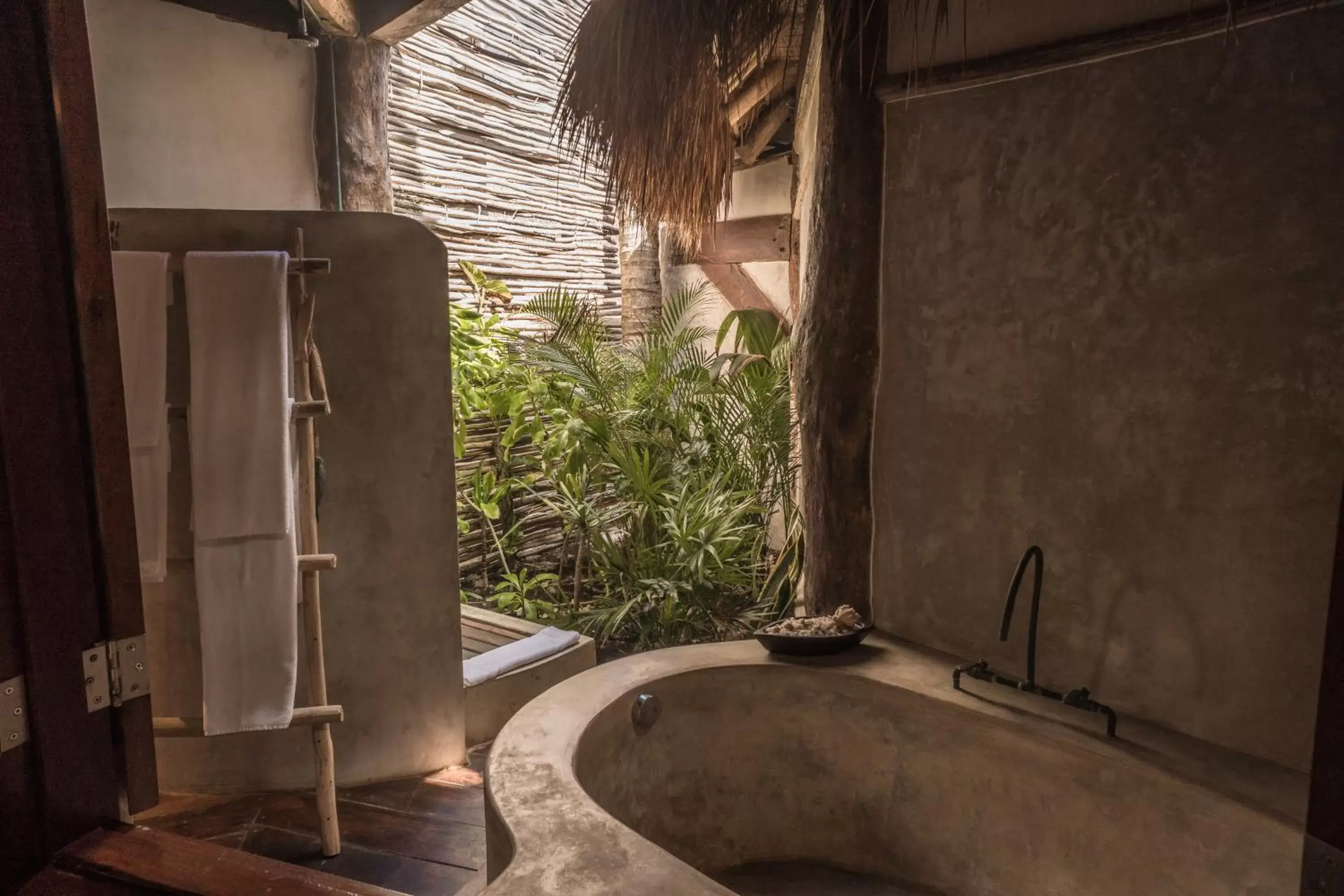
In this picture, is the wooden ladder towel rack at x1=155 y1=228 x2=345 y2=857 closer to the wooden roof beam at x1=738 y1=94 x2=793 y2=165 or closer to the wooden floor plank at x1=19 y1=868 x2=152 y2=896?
the wooden floor plank at x1=19 y1=868 x2=152 y2=896

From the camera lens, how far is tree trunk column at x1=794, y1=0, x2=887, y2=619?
8.45 ft

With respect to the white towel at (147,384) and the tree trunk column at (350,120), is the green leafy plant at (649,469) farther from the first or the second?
the white towel at (147,384)

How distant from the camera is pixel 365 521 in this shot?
278cm

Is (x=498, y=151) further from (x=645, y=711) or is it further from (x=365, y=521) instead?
(x=645, y=711)


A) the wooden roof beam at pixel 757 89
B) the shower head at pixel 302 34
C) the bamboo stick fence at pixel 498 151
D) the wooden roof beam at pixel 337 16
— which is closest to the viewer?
the shower head at pixel 302 34

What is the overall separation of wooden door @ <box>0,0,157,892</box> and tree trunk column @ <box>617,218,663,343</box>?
5.19 metres

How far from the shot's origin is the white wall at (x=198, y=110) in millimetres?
2979

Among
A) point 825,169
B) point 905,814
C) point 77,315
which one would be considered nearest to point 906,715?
point 905,814

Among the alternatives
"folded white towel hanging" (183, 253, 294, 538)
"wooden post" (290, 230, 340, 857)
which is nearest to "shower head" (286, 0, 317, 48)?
"wooden post" (290, 230, 340, 857)

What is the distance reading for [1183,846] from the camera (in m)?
1.89

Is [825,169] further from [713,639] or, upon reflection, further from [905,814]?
[713,639]

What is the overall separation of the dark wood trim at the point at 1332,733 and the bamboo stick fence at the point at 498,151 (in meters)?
3.93

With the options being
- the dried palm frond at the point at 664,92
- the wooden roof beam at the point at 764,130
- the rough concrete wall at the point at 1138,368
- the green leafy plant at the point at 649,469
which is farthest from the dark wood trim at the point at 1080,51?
the green leafy plant at the point at 649,469

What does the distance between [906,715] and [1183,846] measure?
68cm
